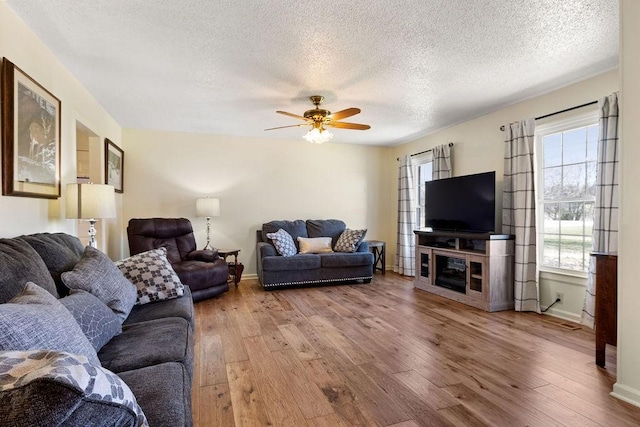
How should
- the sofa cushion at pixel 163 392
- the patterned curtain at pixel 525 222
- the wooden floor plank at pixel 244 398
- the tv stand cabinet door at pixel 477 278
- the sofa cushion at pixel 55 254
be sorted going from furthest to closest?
the tv stand cabinet door at pixel 477 278, the patterned curtain at pixel 525 222, the sofa cushion at pixel 55 254, the wooden floor plank at pixel 244 398, the sofa cushion at pixel 163 392

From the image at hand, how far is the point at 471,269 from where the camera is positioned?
3787mm

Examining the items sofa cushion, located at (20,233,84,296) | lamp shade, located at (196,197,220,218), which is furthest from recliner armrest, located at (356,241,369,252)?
sofa cushion, located at (20,233,84,296)

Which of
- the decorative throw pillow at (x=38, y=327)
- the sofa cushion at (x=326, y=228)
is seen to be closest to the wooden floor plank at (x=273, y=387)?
the decorative throw pillow at (x=38, y=327)

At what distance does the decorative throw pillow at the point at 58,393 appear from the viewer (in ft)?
1.90

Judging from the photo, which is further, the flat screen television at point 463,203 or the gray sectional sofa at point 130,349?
the flat screen television at point 463,203

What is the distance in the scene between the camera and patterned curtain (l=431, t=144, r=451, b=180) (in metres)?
4.70

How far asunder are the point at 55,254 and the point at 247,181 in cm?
363

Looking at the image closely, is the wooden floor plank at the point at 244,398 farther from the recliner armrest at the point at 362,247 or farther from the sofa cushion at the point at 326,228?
the sofa cushion at the point at 326,228

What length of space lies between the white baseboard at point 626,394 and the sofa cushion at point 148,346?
7.75 ft

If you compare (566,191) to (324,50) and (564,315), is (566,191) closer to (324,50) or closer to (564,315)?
(564,315)

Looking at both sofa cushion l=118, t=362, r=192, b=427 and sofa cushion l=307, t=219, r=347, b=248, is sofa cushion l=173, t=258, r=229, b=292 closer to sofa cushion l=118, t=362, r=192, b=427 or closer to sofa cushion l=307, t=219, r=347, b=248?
sofa cushion l=307, t=219, r=347, b=248

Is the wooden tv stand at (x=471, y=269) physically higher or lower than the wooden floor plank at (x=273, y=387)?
higher

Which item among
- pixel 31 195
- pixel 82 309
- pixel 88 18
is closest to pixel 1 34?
pixel 88 18

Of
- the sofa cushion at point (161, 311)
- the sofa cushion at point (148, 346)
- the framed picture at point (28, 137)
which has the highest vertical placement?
the framed picture at point (28, 137)
